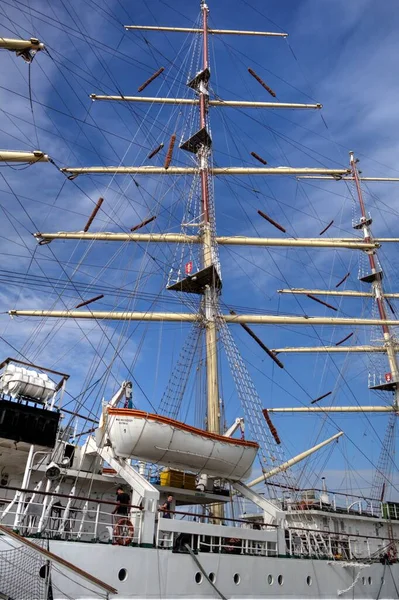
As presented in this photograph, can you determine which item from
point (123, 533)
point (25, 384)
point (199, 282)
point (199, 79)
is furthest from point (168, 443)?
point (199, 79)

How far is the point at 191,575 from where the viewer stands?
1159cm

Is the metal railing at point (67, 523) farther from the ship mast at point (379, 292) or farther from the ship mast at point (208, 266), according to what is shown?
the ship mast at point (379, 292)

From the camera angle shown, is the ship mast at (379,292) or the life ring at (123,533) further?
the ship mast at (379,292)

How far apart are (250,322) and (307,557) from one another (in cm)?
1400

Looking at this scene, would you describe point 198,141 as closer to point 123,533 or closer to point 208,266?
point 208,266

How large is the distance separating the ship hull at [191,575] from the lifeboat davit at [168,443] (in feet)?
8.44

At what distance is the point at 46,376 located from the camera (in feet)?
46.6

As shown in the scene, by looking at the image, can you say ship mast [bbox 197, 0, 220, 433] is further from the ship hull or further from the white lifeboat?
the white lifeboat

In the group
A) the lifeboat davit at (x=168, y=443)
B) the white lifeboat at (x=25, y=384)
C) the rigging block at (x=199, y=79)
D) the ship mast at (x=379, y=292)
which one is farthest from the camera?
the ship mast at (x=379, y=292)

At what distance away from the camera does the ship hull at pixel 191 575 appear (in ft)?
32.1

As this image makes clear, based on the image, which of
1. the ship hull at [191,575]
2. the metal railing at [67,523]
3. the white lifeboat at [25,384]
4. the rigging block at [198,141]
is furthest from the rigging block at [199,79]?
the ship hull at [191,575]

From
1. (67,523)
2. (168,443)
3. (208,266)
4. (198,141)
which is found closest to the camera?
(67,523)

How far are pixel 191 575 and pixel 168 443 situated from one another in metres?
3.24

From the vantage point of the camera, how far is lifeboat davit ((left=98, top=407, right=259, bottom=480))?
42.1 ft
